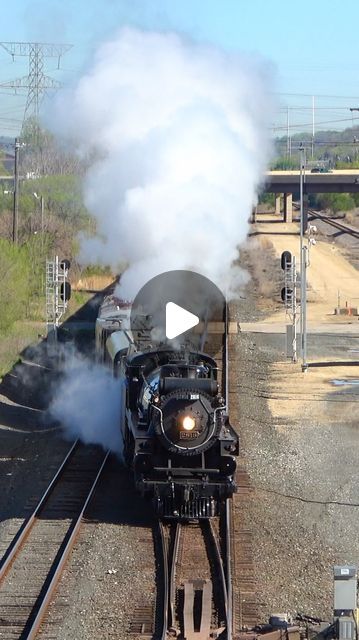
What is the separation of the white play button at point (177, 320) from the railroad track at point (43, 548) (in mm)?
2955

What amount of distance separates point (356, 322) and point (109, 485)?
28.3 m

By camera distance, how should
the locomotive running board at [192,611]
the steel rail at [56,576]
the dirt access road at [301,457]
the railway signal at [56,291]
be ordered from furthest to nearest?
1. the railway signal at [56,291]
2. the dirt access road at [301,457]
3. the steel rail at [56,576]
4. the locomotive running board at [192,611]

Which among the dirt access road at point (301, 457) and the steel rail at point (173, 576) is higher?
the dirt access road at point (301, 457)

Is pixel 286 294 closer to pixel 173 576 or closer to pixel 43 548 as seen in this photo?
pixel 43 548

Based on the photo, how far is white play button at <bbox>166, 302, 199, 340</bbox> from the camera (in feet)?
59.6

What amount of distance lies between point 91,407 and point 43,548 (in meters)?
8.19

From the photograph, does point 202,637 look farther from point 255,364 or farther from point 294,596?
point 255,364

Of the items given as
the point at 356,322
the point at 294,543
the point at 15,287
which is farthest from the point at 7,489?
the point at 356,322

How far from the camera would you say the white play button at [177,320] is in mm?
18156

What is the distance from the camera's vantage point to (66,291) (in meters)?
33.3

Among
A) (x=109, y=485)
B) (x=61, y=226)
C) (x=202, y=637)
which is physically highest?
(x=61, y=226)

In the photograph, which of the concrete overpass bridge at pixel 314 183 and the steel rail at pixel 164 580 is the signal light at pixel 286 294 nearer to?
the steel rail at pixel 164 580

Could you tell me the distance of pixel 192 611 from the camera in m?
12.0

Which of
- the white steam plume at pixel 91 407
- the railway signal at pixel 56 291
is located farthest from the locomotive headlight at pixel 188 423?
the railway signal at pixel 56 291
